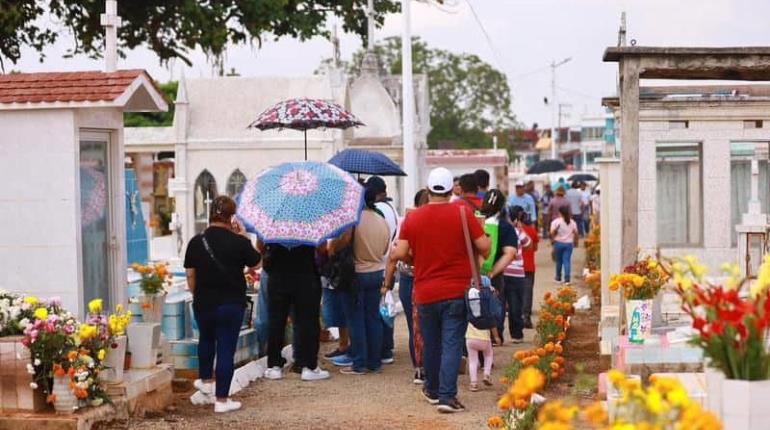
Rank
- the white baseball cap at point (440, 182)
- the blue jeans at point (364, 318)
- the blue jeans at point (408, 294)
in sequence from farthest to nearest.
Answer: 1. the blue jeans at point (364, 318)
2. the blue jeans at point (408, 294)
3. the white baseball cap at point (440, 182)

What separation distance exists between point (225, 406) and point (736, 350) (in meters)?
5.23

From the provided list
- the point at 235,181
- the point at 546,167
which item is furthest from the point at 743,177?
the point at 546,167

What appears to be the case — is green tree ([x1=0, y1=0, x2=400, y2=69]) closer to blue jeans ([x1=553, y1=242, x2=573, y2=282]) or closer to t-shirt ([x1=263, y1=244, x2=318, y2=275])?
blue jeans ([x1=553, y1=242, x2=573, y2=282])

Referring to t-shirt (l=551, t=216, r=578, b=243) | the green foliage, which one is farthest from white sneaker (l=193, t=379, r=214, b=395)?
the green foliage

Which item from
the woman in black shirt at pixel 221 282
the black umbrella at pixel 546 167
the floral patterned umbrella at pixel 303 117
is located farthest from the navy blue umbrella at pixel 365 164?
the black umbrella at pixel 546 167

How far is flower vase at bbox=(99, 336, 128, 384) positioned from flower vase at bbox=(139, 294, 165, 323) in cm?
344

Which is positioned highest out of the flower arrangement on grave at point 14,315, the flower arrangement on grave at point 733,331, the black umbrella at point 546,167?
the black umbrella at point 546,167

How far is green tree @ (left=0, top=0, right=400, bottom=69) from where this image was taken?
81.6ft

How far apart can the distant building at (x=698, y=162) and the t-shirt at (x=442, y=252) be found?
3.80 meters

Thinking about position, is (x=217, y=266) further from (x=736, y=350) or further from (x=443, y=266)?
(x=736, y=350)

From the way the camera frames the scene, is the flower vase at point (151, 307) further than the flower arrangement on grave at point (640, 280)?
Yes

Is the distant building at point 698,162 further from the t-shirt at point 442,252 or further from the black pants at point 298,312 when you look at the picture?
the t-shirt at point 442,252

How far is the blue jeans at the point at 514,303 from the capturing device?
1472 centimetres

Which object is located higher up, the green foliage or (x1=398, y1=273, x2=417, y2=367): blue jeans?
the green foliage
